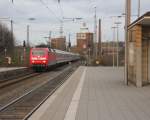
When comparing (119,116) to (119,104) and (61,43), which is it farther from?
(61,43)

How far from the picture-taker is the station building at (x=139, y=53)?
23594 mm

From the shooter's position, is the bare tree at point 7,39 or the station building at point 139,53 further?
the bare tree at point 7,39

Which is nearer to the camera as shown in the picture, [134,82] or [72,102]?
[72,102]

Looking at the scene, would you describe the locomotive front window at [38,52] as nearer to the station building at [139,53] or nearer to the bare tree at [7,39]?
the station building at [139,53]

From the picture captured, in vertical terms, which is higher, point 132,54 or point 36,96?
point 132,54

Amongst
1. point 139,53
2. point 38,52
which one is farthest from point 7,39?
point 139,53

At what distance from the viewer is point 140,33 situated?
23516mm

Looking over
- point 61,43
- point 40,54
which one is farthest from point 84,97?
point 61,43

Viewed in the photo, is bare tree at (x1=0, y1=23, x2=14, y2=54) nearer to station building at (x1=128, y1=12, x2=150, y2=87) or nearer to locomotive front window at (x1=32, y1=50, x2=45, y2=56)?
locomotive front window at (x1=32, y1=50, x2=45, y2=56)

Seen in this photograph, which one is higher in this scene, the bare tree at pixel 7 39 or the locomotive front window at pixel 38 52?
the bare tree at pixel 7 39

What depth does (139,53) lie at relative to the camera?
2372cm

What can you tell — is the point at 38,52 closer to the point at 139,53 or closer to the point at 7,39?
the point at 139,53

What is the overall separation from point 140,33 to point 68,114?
11.1 m

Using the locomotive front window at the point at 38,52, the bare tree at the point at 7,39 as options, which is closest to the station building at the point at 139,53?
the locomotive front window at the point at 38,52
